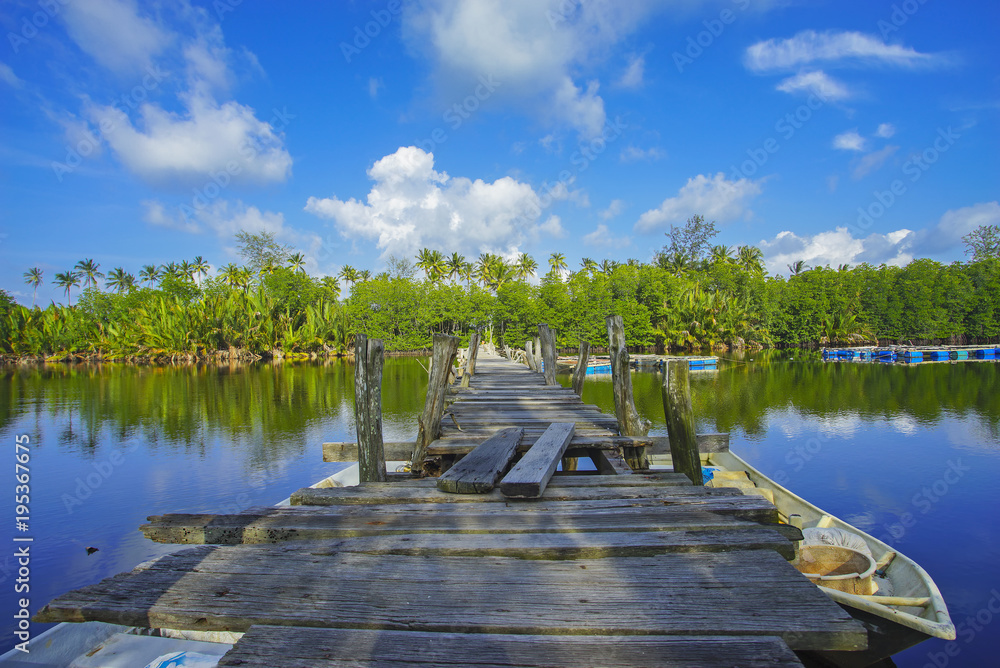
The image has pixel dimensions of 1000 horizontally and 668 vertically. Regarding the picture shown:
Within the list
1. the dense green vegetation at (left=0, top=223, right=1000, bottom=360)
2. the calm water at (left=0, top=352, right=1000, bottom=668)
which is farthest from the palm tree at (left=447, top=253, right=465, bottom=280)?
the calm water at (left=0, top=352, right=1000, bottom=668)

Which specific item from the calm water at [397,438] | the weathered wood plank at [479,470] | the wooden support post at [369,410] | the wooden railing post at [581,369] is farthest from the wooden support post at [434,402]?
the calm water at [397,438]

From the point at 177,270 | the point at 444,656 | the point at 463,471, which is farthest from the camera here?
the point at 177,270

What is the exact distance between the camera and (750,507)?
3078 mm

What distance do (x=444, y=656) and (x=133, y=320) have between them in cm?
7249

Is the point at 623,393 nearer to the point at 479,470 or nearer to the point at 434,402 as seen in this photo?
the point at 434,402

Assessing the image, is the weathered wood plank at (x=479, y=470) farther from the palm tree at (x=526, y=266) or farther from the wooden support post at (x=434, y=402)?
the palm tree at (x=526, y=266)

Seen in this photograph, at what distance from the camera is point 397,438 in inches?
667

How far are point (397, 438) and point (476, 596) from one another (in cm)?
1541

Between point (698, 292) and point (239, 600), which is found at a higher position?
point (698, 292)

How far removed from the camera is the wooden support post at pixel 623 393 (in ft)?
19.1

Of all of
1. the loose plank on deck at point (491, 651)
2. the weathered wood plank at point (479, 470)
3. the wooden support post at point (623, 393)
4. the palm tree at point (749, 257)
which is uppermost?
the palm tree at point (749, 257)

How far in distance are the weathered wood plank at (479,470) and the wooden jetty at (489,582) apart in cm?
2

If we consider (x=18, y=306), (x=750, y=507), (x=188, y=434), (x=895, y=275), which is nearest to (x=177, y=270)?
(x=18, y=306)

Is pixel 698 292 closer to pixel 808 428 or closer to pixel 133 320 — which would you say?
pixel 808 428
